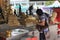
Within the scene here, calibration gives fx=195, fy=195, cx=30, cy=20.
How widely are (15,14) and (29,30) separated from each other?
188 mm

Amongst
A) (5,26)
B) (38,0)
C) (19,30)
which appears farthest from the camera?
(38,0)

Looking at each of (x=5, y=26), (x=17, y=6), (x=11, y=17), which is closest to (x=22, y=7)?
(x=17, y=6)

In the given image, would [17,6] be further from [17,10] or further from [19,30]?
[19,30]

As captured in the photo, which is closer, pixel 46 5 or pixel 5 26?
pixel 5 26

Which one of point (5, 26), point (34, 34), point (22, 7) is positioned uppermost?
point (22, 7)

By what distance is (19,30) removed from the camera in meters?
1.67

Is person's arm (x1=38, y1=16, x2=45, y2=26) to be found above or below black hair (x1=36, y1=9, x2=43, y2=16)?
below

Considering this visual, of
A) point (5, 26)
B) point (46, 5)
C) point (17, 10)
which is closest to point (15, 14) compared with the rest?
point (17, 10)

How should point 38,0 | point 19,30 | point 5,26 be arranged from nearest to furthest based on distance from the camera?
point 5,26, point 19,30, point 38,0

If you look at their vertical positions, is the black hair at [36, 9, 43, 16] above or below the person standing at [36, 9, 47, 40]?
above

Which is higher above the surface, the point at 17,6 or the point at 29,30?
the point at 17,6

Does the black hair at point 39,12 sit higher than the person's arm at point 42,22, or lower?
higher

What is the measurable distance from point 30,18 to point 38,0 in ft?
0.65

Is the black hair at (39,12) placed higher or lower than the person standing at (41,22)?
higher
